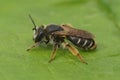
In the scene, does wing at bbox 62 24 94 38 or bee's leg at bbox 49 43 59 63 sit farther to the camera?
wing at bbox 62 24 94 38

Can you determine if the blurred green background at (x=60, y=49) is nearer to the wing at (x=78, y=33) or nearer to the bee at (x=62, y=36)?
the bee at (x=62, y=36)

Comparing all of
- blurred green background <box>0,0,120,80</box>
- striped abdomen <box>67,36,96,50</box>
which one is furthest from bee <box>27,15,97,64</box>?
blurred green background <box>0,0,120,80</box>

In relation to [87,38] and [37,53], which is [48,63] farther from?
[87,38]

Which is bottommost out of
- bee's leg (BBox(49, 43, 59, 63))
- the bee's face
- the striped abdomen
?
the striped abdomen

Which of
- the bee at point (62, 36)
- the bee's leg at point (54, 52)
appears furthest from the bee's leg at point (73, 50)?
the bee's leg at point (54, 52)

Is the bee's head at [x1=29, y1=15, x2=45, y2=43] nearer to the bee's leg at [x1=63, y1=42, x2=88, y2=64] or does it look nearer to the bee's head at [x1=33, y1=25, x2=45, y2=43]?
the bee's head at [x1=33, y1=25, x2=45, y2=43]

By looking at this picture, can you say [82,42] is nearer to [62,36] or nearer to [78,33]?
[78,33]

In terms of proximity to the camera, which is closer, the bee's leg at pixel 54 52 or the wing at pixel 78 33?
the bee's leg at pixel 54 52
